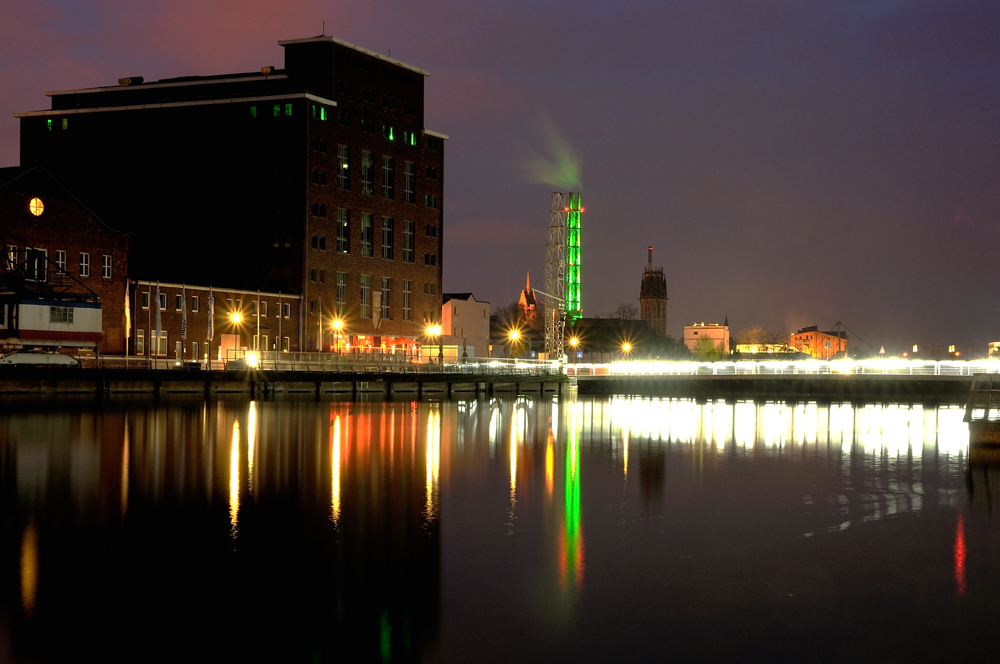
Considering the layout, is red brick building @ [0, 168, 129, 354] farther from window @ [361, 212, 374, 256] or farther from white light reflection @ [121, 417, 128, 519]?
white light reflection @ [121, 417, 128, 519]

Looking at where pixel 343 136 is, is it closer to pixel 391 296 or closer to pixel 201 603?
pixel 391 296

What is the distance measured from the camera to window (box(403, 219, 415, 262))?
4129 inches

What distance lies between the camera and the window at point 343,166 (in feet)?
318

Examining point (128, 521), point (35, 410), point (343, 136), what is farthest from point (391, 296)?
point (128, 521)

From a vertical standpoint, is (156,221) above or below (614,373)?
above

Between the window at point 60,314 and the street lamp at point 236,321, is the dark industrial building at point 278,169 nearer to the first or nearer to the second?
the street lamp at point 236,321

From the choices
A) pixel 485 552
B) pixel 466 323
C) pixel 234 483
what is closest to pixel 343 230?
pixel 466 323

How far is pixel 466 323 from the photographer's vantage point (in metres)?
122

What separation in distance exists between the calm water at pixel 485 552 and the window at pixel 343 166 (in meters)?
62.5

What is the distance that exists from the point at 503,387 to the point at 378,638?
7307cm

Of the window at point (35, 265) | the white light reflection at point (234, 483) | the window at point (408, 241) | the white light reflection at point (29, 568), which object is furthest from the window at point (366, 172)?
the white light reflection at point (29, 568)

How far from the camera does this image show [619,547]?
60.4 feet

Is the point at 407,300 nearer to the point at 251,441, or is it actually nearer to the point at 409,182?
the point at 409,182

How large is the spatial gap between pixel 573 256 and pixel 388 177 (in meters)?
44.9
